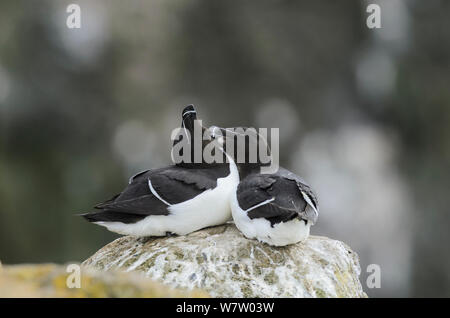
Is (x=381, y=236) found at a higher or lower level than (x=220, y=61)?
lower

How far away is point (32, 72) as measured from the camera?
749 inches

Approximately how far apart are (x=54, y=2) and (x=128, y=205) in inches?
561

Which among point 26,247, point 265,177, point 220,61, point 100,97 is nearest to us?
point 265,177

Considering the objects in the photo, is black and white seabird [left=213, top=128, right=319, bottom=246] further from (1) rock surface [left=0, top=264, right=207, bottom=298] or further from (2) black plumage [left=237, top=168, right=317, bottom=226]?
(1) rock surface [left=0, top=264, right=207, bottom=298]

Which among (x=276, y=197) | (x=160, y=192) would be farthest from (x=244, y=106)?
(x=276, y=197)

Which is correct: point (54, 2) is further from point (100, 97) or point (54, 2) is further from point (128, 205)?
point (128, 205)

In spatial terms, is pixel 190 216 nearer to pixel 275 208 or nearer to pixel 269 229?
pixel 269 229

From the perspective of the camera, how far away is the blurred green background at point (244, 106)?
18578 mm

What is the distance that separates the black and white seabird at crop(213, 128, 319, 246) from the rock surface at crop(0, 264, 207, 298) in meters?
1.74

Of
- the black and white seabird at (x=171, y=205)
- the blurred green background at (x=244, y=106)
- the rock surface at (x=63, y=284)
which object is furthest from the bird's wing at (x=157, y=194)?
the blurred green background at (x=244, y=106)

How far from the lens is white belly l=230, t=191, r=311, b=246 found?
641 centimetres
